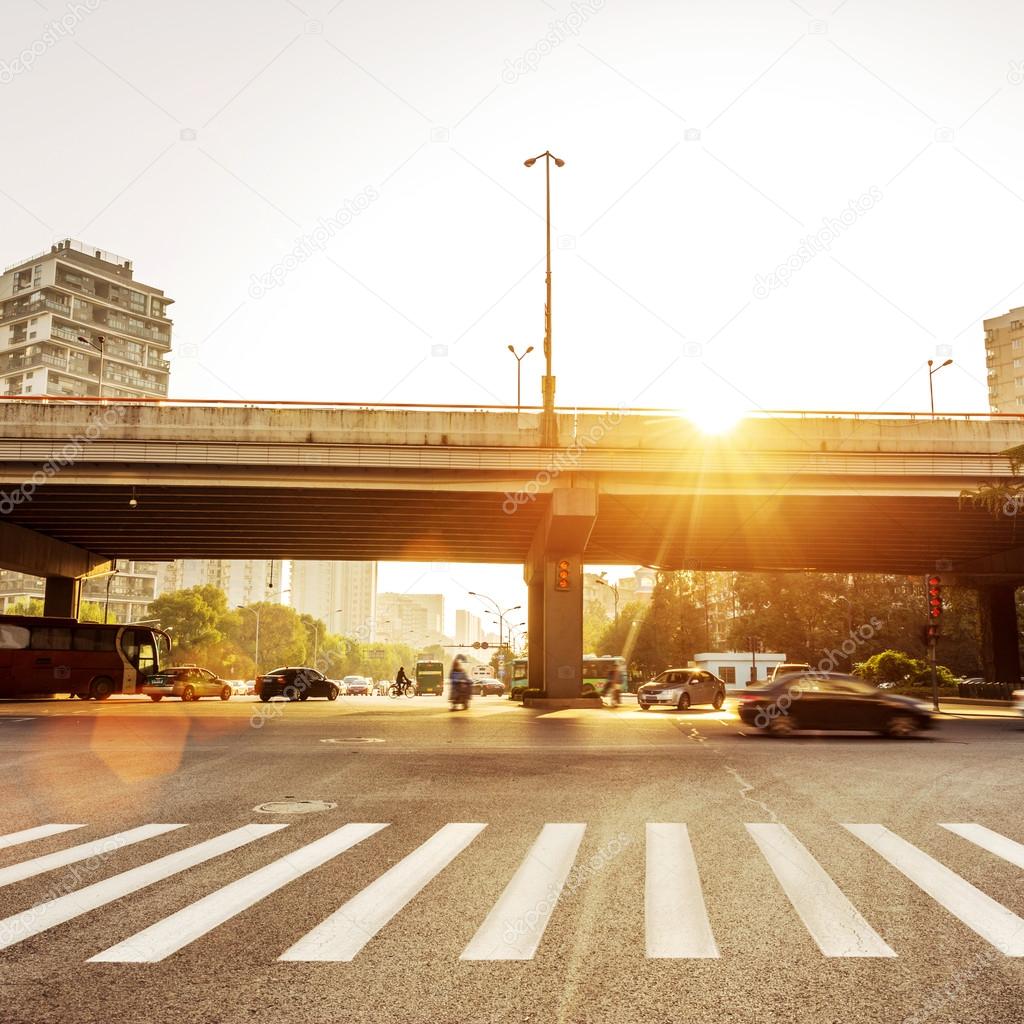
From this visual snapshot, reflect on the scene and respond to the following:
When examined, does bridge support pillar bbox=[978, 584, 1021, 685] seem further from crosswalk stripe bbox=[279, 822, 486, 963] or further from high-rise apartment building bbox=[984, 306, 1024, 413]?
high-rise apartment building bbox=[984, 306, 1024, 413]

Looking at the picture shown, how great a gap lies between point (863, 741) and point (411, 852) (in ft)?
46.8

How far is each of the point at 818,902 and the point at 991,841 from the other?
3038 mm

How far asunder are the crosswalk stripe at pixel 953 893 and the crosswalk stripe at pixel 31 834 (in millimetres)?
7269

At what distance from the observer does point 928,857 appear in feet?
25.5

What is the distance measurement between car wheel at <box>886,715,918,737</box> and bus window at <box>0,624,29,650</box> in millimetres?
29540

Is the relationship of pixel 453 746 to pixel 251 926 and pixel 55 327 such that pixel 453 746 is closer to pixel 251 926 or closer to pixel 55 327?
pixel 251 926

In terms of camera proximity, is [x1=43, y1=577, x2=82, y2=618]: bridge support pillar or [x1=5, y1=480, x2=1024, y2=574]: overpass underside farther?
[x1=43, y1=577, x2=82, y2=618]: bridge support pillar

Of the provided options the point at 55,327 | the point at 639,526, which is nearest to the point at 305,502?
the point at 639,526

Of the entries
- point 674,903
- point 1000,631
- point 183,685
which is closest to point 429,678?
point 183,685

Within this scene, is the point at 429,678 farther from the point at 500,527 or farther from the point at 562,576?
the point at 562,576

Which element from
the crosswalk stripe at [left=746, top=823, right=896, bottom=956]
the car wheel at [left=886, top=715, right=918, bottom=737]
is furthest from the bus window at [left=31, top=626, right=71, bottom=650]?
the crosswalk stripe at [left=746, top=823, right=896, bottom=956]

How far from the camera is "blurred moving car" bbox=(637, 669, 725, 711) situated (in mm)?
33906

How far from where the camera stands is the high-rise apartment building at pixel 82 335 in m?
122

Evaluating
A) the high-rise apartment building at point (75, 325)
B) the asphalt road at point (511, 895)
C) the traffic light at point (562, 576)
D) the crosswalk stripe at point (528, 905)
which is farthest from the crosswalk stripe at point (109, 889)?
the high-rise apartment building at point (75, 325)
